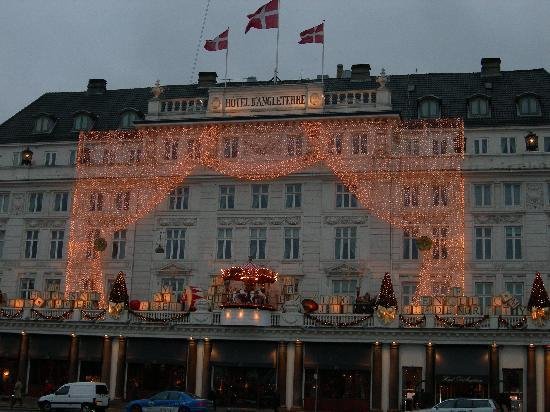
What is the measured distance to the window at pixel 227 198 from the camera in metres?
63.5

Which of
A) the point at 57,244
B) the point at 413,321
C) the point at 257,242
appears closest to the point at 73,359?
the point at 57,244

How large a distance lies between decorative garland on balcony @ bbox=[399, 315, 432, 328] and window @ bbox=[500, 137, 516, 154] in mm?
14117

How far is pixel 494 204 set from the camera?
5956 cm

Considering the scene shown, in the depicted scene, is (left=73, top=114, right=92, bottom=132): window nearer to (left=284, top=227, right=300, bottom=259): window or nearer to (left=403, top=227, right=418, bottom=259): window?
(left=284, top=227, right=300, bottom=259): window

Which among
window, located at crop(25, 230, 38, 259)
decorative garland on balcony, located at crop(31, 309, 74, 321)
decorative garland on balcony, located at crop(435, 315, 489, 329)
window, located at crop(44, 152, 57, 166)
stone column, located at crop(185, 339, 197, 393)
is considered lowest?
stone column, located at crop(185, 339, 197, 393)

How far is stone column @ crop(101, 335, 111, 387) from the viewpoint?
5806cm

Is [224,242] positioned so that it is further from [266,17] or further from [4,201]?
[4,201]

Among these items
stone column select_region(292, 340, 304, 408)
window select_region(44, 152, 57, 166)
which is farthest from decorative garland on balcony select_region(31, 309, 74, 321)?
stone column select_region(292, 340, 304, 408)

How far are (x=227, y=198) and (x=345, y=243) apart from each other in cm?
924

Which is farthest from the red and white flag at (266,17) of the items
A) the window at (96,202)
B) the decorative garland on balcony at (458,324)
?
the decorative garland on balcony at (458,324)

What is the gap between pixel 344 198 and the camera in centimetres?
6156

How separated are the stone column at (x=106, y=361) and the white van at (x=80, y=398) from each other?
8155 millimetres

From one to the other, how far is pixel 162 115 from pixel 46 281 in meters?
15.2

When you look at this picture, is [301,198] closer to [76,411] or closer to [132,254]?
[132,254]
